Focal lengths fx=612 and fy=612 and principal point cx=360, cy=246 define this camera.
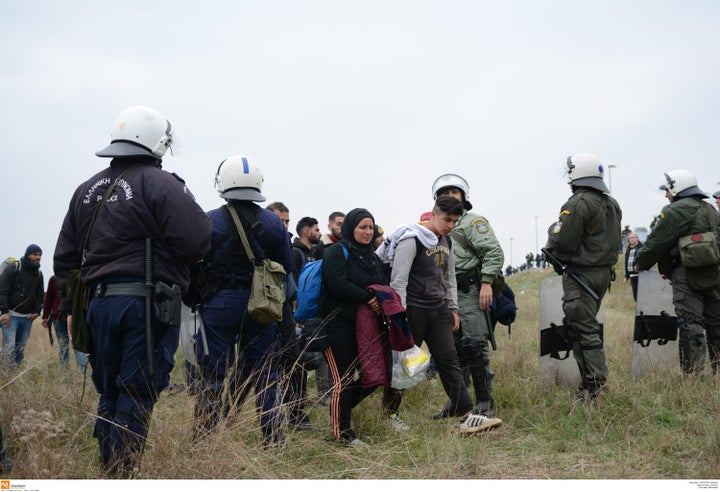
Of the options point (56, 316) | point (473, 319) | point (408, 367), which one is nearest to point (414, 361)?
point (408, 367)

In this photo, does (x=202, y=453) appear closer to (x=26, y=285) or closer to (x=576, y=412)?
(x=576, y=412)

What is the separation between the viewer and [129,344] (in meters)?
3.41

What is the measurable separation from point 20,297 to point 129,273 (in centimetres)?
753

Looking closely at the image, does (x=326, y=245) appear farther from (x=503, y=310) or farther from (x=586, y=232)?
(x=586, y=232)

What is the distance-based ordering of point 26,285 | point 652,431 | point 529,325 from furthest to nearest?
point 529,325 < point 26,285 < point 652,431

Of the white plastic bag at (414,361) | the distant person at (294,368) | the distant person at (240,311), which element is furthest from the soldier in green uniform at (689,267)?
the distant person at (240,311)

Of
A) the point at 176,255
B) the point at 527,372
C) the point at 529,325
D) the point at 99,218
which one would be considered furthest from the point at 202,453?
the point at 529,325

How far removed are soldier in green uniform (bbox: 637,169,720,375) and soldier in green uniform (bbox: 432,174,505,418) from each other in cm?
181

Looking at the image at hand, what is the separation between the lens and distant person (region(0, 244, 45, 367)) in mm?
9602

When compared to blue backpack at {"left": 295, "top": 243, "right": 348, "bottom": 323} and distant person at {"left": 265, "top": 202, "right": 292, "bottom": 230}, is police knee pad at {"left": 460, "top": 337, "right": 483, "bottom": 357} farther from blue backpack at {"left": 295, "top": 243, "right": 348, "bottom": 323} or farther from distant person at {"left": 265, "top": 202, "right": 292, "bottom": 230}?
distant person at {"left": 265, "top": 202, "right": 292, "bottom": 230}

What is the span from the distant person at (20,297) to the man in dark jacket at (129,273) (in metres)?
6.84

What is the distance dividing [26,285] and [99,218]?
7.52 meters

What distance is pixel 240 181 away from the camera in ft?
14.5

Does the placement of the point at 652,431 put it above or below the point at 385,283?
below
